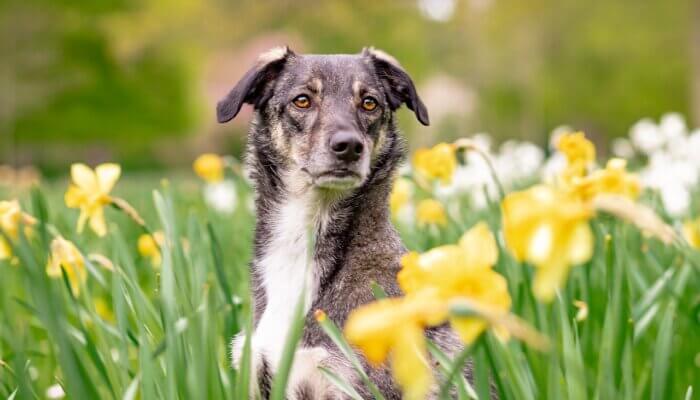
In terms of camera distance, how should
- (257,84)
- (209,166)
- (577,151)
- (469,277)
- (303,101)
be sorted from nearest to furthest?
A: (469,277) → (577,151) → (303,101) → (257,84) → (209,166)

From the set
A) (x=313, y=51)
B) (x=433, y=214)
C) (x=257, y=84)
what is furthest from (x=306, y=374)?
(x=313, y=51)

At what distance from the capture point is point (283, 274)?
2.82 meters

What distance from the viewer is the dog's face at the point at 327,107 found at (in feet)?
9.71

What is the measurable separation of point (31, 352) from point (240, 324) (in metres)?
0.72

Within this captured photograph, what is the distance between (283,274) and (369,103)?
2.73ft

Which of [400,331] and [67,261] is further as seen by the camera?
[67,261]

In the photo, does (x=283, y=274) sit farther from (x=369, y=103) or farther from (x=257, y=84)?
(x=257, y=84)

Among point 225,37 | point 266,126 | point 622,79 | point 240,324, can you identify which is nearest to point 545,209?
point 240,324

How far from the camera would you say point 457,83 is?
23.8m

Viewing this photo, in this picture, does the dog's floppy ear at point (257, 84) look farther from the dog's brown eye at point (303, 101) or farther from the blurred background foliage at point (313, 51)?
the blurred background foliage at point (313, 51)

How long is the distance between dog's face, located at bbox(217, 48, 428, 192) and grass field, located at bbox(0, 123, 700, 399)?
0.38 m

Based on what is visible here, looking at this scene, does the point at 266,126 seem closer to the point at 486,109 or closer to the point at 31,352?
the point at 31,352

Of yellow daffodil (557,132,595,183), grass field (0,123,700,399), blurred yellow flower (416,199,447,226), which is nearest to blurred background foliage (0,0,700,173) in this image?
blurred yellow flower (416,199,447,226)

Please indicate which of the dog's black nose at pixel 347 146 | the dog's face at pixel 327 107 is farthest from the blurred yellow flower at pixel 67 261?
the dog's black nose at pixel 347 146
